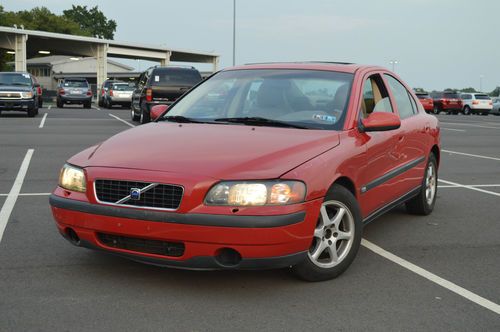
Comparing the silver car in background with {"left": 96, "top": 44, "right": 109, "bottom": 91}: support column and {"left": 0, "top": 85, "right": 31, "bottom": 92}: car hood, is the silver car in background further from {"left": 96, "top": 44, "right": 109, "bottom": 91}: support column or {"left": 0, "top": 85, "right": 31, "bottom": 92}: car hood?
{"left": 96, "top": 44, "right": 109, "bottom": 91}: support column

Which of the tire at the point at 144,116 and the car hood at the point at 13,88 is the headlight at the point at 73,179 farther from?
the car hood at the point at 13,88

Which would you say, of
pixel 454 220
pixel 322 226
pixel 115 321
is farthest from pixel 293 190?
pixel 454 220

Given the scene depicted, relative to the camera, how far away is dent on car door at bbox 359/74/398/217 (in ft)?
15.8

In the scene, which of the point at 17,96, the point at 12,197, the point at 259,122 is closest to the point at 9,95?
the point at 17,96

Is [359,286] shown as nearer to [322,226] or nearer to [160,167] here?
[322,226]

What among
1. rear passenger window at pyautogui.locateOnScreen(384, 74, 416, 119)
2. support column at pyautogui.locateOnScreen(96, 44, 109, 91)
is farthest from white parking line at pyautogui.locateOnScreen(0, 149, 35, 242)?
support column at pyautogui.locateOnScreen(96, 44, 109, 91)

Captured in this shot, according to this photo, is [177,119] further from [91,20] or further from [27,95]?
[91,20]

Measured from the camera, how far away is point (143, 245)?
13.0 feet

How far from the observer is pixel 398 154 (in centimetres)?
554

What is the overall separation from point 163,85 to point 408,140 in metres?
14.4

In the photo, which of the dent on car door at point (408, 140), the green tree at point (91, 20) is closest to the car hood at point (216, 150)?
the dent on car door at point (408, 140)

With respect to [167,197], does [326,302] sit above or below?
below

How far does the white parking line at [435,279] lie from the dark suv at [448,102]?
141 feet

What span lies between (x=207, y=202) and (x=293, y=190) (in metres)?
0.52
